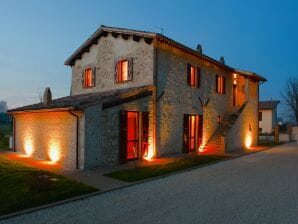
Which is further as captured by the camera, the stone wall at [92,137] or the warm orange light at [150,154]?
the warm orange light at [150,154]

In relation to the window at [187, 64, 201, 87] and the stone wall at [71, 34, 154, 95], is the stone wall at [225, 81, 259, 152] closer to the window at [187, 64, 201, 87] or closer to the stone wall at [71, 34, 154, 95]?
the window at [187, 64, 201, 87]

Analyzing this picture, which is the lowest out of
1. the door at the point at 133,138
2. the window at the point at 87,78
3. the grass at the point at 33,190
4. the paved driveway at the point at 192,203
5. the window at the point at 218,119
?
the paved driveway at the point at 192,203

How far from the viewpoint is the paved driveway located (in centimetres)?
712

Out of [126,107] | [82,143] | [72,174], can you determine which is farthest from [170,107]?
[72,174]

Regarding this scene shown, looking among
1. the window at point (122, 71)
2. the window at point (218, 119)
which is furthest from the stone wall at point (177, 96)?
the window at point (122, 71)

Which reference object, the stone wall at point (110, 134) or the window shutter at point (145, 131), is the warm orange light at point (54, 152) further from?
the window shutter at point (145, 131)

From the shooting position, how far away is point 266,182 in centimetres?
1122

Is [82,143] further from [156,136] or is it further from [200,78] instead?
[200,78]

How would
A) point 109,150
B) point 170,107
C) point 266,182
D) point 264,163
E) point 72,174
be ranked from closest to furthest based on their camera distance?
point 266,182 → point 72,174 → point 109,150 → point 264,163 → point 170,107

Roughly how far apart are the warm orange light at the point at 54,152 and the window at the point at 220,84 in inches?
531

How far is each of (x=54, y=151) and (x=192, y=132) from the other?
9.44 meters

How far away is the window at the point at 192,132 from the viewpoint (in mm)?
19625

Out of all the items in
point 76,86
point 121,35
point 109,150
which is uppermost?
point 121,35

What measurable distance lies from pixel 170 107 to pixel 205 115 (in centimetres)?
473
